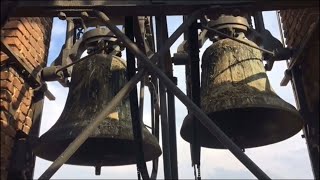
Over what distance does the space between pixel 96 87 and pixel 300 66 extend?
1.55 metres

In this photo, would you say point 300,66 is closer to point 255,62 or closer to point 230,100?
point 255,62

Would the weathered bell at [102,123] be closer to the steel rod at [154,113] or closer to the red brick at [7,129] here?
the red brick at [7,129]

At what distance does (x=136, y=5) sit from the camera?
269 cm

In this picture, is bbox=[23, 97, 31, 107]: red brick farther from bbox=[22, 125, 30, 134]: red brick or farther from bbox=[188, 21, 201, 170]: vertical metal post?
bbox=[188, 21, 201, 170]: vertical metal post

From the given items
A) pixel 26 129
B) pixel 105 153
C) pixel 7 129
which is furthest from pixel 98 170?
pixel 7 129

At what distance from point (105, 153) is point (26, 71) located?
85 centimetres

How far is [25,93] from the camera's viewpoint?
334 centimetres

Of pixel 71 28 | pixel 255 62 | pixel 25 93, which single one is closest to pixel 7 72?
pixel 25 93

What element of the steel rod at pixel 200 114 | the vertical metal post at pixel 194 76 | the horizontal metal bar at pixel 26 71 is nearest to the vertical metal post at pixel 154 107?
the vertical metal post at pixel 194 76

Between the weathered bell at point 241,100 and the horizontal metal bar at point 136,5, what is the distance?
52 cm

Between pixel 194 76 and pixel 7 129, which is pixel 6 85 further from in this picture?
pixel 194 76

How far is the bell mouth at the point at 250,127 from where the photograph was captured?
3068mm

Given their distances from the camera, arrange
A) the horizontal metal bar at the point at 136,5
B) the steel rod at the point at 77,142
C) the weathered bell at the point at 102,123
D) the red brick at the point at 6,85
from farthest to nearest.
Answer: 1. the red brick at the point at 6,85
2. the weathered bell at the point at 102,123
3. the horizontal metal bar at the point at 136,5
4. the steel rod at the point at 77,142

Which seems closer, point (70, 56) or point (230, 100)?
point (230, 100)
